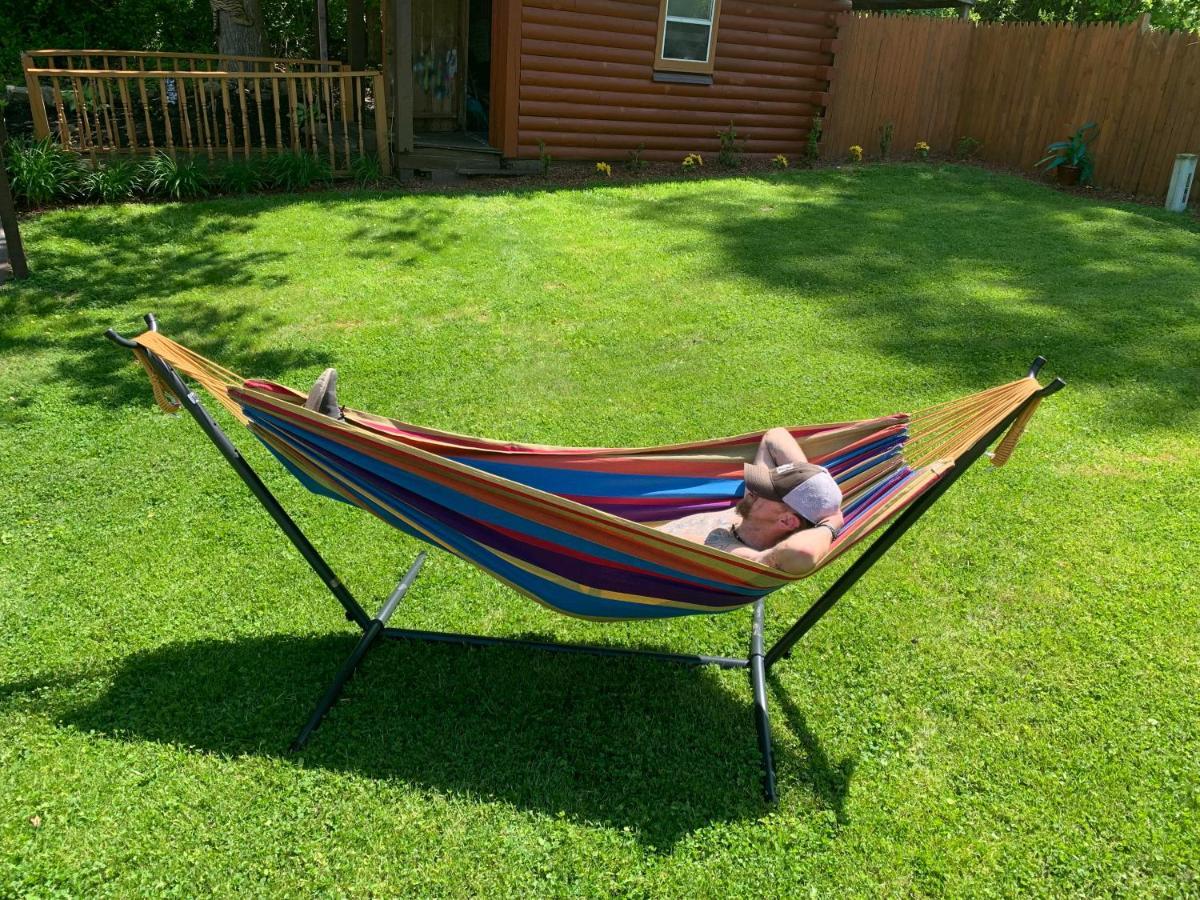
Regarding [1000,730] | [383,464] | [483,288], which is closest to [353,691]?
[383,464]

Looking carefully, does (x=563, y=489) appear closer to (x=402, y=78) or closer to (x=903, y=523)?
(x=903, y=523)

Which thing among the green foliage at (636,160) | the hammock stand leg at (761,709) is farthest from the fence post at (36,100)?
the hammock stand leg at (761,709)

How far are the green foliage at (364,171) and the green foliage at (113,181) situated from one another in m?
1.98

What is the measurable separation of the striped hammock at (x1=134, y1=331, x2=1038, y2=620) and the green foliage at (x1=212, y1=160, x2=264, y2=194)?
6.39 meters

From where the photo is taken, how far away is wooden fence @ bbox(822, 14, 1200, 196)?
9492mm

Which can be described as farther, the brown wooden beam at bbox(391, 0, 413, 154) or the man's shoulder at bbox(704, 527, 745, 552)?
the brown wooden beam at bbox(391, 0, 413, 154)

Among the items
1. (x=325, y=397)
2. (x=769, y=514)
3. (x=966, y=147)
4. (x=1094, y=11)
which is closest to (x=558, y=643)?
(x=769, y=514)

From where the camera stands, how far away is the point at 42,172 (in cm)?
734

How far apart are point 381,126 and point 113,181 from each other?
252 centimetres

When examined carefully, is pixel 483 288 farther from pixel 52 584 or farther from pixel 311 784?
pixel 311 784

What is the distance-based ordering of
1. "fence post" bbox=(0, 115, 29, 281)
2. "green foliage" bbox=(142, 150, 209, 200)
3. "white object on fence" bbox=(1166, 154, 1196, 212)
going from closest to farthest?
"fence post" bbox=(0, 115, 29, 281)
"green foliage" bbox=(142, 150, 209, 200)
"white object on fence" bbox=(1166, 154, 1196, 212)

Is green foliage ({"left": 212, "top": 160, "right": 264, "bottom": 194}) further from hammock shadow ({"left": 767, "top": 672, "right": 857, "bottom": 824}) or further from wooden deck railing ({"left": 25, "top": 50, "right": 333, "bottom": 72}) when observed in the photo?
hammock shadow ({"left": 767, "top": 672, "right": 857, "bottom": 824})

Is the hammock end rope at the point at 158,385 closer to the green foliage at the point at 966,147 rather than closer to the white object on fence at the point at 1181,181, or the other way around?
→ the white object on fence at the point at 1181,181

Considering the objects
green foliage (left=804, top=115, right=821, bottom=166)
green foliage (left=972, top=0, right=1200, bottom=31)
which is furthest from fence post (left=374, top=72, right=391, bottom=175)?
green foliage (left=972, top=0, right=1200, bottom=31)
